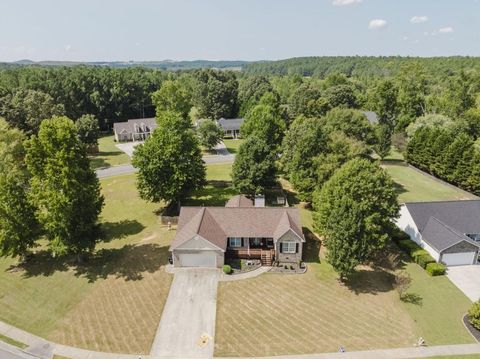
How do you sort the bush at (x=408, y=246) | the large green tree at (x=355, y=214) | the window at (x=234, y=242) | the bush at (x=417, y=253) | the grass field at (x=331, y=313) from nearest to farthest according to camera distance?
the grass field at (x=331, y=313) < the large green tree at (x=355, y=214) < the bush at (x=417, y=253) < the window at (x=234, y=242) < the bush at (x=408, y=246)

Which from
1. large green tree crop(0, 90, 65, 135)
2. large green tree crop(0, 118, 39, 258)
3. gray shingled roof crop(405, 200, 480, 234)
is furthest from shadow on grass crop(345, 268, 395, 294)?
large green tree crop(0, 90, 65, 135)

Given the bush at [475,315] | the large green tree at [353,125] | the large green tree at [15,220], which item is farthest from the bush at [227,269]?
the large green tree at [353,125]

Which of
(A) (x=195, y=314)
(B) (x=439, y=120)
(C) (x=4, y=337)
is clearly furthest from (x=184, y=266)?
(B) (x=439, y=120)

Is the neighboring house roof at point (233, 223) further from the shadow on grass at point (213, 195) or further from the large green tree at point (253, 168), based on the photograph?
the shadow on grass at point (213, 195)

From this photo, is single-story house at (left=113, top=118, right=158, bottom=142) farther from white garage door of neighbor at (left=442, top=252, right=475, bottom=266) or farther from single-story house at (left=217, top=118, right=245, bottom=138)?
white garage door of neighbor at (left=442, top=252, right=475, bottom=266)

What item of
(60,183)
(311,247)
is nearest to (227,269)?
(311,247)

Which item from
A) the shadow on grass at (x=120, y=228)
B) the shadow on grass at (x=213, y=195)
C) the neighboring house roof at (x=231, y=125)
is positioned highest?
the neighboring house roof at (x=231, y=125)
